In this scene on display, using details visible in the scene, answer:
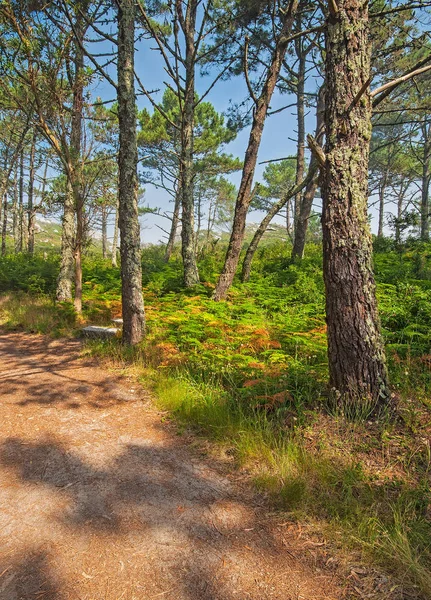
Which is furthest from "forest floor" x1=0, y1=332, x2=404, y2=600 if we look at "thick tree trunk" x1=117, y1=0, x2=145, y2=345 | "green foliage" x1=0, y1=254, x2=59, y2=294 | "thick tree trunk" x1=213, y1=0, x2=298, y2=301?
"green foliage" x1=0, y1=254, x2=59, y2=294

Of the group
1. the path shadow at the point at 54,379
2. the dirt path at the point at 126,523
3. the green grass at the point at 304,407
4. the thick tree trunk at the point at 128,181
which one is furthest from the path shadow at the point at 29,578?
the thick tree trunk at the point at 128,181

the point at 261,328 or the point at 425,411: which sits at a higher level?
the point at 261,328

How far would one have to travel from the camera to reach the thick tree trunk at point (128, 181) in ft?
18.4

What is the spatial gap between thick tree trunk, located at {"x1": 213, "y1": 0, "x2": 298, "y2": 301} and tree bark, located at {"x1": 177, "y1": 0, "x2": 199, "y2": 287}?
1671mm

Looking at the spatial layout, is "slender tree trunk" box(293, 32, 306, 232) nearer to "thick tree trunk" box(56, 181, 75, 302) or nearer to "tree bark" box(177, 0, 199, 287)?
"tree bark" box(177, 0, 199, 287)

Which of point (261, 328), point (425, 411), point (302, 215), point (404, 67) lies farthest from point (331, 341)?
point (404, 67)

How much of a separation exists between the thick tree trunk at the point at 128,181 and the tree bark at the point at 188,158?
11.4 ft

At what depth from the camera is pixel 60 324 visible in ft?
24.7

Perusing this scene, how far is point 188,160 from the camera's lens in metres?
9.83

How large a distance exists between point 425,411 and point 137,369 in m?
3.87

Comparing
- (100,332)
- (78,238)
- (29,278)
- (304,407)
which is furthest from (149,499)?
(29,278)

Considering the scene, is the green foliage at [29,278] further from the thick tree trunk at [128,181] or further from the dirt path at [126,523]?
the dirt path at [126,523]

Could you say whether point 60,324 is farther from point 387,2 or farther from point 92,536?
point 387,2

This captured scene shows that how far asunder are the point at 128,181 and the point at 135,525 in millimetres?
5173
